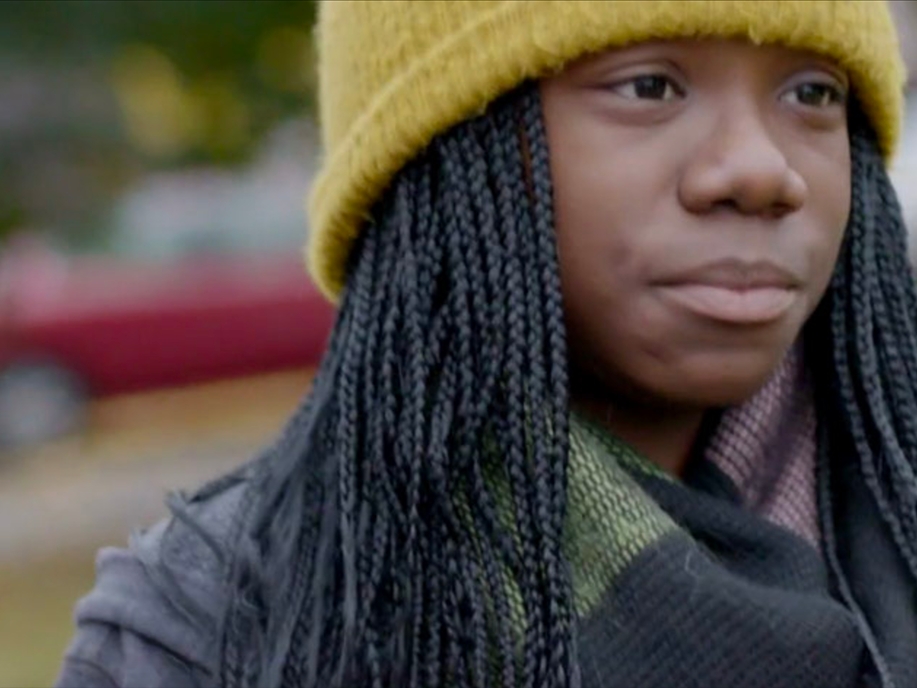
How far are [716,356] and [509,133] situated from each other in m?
0.30

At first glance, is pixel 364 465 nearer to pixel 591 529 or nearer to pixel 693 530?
pixel 591 529

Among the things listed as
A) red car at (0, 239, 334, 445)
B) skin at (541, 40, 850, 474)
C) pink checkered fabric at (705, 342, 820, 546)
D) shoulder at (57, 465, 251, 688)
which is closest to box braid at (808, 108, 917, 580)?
pink checkered fabric at (705, 342, 820, 546)

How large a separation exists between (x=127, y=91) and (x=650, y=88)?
8173 millimetres

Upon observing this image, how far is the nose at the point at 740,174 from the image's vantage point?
1847 millimetres

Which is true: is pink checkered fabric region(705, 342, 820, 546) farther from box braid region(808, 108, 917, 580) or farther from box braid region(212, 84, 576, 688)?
box braid region(212, 84, 576, 688)

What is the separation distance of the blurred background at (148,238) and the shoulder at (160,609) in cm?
673

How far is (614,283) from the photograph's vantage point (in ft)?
6.21

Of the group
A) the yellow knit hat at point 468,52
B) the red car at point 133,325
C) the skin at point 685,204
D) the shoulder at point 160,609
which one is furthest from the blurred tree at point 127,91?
the skin at point 685,204

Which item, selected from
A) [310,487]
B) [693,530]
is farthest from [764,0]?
[310,487]

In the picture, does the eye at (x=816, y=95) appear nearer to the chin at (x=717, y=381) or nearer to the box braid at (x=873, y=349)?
the box braid at (x=873, y=349)

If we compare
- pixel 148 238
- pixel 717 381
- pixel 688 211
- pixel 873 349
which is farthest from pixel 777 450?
pixel 148 238

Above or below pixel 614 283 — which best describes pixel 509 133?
above

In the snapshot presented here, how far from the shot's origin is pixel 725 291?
1.87 meters

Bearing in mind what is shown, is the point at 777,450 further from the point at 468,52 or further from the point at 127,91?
the point at 127,91
